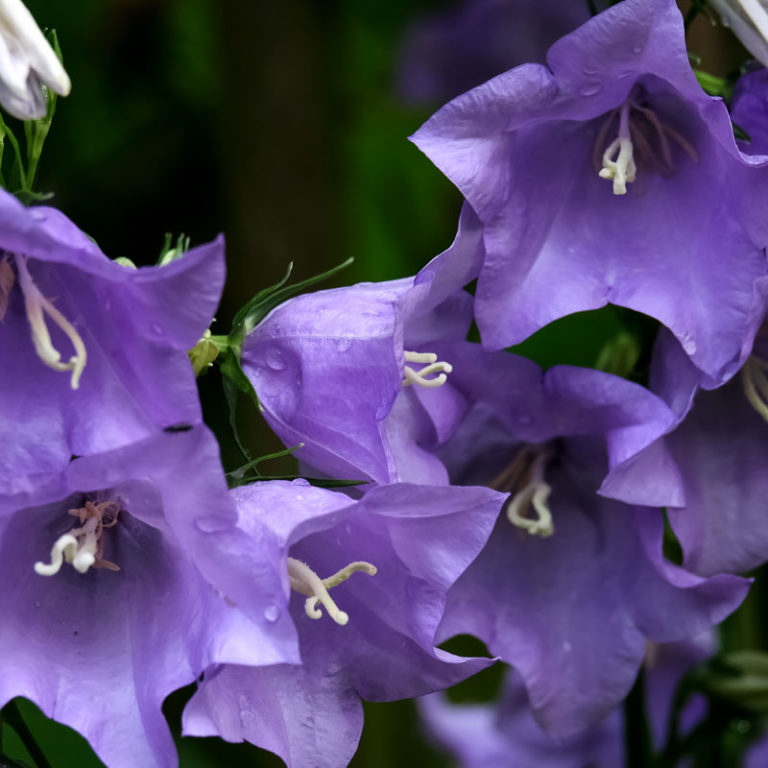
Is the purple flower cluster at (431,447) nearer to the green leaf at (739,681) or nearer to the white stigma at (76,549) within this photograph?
the white stigma at (76,549)

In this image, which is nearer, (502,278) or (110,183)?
(502,278)

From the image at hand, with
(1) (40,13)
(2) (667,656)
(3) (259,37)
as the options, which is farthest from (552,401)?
(1) (40,13)

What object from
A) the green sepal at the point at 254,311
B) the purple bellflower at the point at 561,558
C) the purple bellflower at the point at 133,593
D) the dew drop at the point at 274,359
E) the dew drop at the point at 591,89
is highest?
the dew drop at the point at 591,89

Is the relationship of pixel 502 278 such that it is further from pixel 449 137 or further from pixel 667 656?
pixel 667 656

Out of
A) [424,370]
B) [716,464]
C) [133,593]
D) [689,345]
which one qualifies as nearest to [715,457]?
[716,464]

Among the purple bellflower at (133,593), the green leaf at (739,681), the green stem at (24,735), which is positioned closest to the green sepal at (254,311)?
the purple bellflower at (133,593)

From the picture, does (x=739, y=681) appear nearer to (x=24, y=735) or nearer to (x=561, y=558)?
(x=561, y=558)
